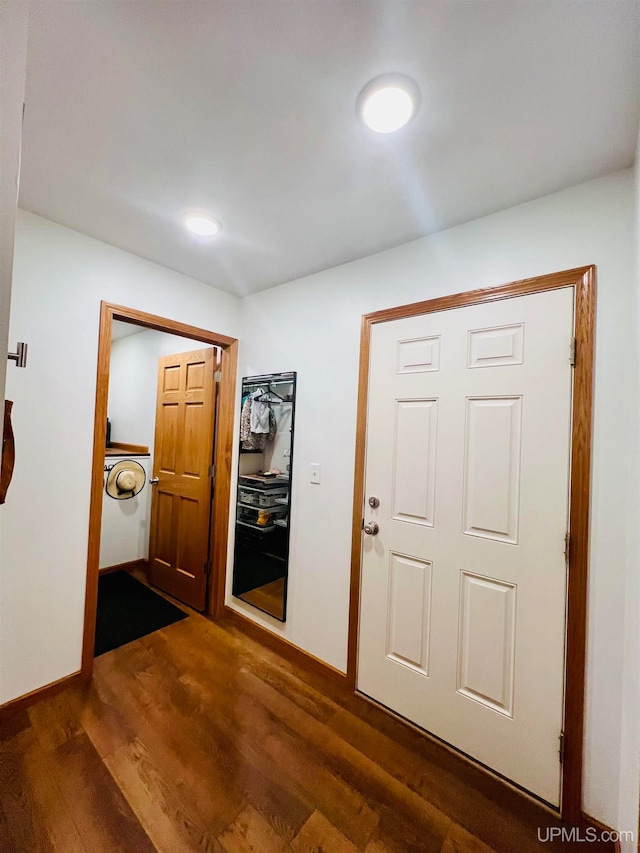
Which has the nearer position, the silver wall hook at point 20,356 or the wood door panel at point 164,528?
the silver wall hook at point 20,356

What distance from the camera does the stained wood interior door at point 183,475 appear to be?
2.62 metres

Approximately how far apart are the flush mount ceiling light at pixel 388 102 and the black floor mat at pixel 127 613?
119 inches

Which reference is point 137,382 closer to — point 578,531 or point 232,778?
point 232,778

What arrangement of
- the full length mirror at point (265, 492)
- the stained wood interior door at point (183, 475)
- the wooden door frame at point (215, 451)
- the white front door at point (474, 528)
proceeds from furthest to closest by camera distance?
the stained wood interior door at point (183, 475), the full length mirror at point (265, 492), the wooden door frame at point (215, 451), the white front door at point (474, 528)

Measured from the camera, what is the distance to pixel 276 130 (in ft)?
3.79

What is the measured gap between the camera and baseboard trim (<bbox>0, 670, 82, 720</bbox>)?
161 centimetres

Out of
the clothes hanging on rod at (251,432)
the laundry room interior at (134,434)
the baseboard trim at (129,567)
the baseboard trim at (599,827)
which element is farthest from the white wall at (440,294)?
the baseboard trim at (129,567)

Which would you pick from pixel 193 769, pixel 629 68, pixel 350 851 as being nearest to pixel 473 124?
pixel 629 68

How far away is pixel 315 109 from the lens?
1.07 meters

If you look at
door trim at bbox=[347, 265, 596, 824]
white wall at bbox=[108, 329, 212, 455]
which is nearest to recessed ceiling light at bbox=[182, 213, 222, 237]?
white wall at bbox=[108, 329, 212, 455]

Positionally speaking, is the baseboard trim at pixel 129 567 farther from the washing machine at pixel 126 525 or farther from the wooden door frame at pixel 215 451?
the wooden door frame at pixel 215 451

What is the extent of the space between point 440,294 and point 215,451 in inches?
74.7

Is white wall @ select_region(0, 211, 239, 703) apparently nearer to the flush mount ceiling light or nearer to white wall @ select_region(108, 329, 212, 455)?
white wall @ select_region(108, 329, 212, 455)

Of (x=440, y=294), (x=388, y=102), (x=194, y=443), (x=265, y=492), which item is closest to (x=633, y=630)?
(x=440, y=294)
